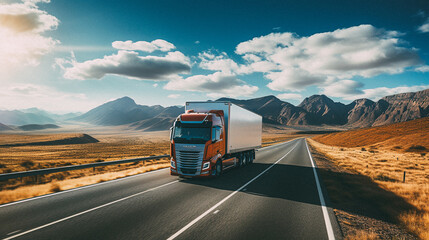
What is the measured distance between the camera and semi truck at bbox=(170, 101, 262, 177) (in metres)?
11.2

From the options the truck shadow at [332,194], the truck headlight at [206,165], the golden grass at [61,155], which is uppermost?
the truck headlight at [206,165]

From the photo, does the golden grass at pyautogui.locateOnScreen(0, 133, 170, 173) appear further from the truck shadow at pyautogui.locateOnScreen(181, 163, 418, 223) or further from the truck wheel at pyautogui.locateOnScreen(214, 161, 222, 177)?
the truck shadow at pyautogui.locateOnScreen(181, 163, 418, 223)

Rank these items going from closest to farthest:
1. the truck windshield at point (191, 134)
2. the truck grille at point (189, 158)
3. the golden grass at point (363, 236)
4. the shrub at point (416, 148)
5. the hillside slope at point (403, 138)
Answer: the golden grass at point (363, 236) → the truck grille at point (189, 158) → the truck windshield at point (191, 134) → the shrub at point (416, 148) → the hillside slope at point (403, 138)

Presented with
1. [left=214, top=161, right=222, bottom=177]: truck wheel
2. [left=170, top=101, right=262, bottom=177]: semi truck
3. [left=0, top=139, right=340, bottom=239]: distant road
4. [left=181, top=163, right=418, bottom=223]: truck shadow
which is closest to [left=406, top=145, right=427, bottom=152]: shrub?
[left=181, top=163, right=418, bottom=223]: truck shadow

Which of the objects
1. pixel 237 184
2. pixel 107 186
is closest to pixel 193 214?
pixel 237 184

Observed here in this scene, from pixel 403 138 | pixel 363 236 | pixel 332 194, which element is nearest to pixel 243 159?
pixel 332 194

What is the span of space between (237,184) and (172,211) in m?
4.83

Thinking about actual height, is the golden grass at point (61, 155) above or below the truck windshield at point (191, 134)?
below

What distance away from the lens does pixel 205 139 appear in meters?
11.5

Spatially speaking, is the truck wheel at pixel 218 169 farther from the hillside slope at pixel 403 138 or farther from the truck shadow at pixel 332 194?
the hillside slope at pixel 403 138

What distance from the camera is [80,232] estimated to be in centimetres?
534

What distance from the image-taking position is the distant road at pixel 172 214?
5.36 metres

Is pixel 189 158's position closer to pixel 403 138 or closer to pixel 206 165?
pixel 206 165

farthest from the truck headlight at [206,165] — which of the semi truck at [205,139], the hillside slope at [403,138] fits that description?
the hillside slope at [403,138]
